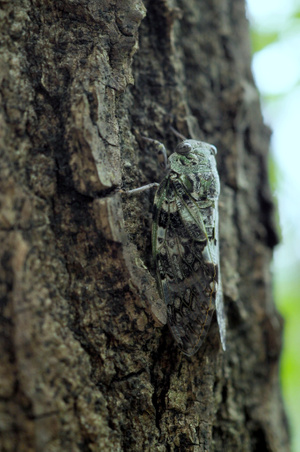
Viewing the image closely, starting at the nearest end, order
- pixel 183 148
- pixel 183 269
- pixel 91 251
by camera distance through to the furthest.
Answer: pixel 91 251 < pixel 183 269 < pixel 183 148

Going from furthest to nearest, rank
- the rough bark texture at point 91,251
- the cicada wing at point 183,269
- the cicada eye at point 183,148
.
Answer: the cicada eye at point 183,148 → the cicada wing at point 183,269 → the rough bark texture at point 91,251

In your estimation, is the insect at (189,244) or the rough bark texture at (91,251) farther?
the insect at (189,244)

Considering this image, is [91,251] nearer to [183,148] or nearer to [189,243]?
[189,243]

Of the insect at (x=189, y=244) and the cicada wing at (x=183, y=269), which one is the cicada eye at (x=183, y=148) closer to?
the insect at (x=189, y=244)

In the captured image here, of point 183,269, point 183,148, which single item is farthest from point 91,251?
point 183,148

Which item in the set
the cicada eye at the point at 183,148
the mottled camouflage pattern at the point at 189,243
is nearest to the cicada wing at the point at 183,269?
the mottled camouflage pattern at the point at 189,243

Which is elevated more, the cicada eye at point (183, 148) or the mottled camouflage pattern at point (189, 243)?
the cicada eye at point (183, 148)

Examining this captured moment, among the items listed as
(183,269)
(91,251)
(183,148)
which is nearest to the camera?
(91,251)

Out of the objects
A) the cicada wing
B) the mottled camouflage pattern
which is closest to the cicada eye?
the mottled camouflage pattern
